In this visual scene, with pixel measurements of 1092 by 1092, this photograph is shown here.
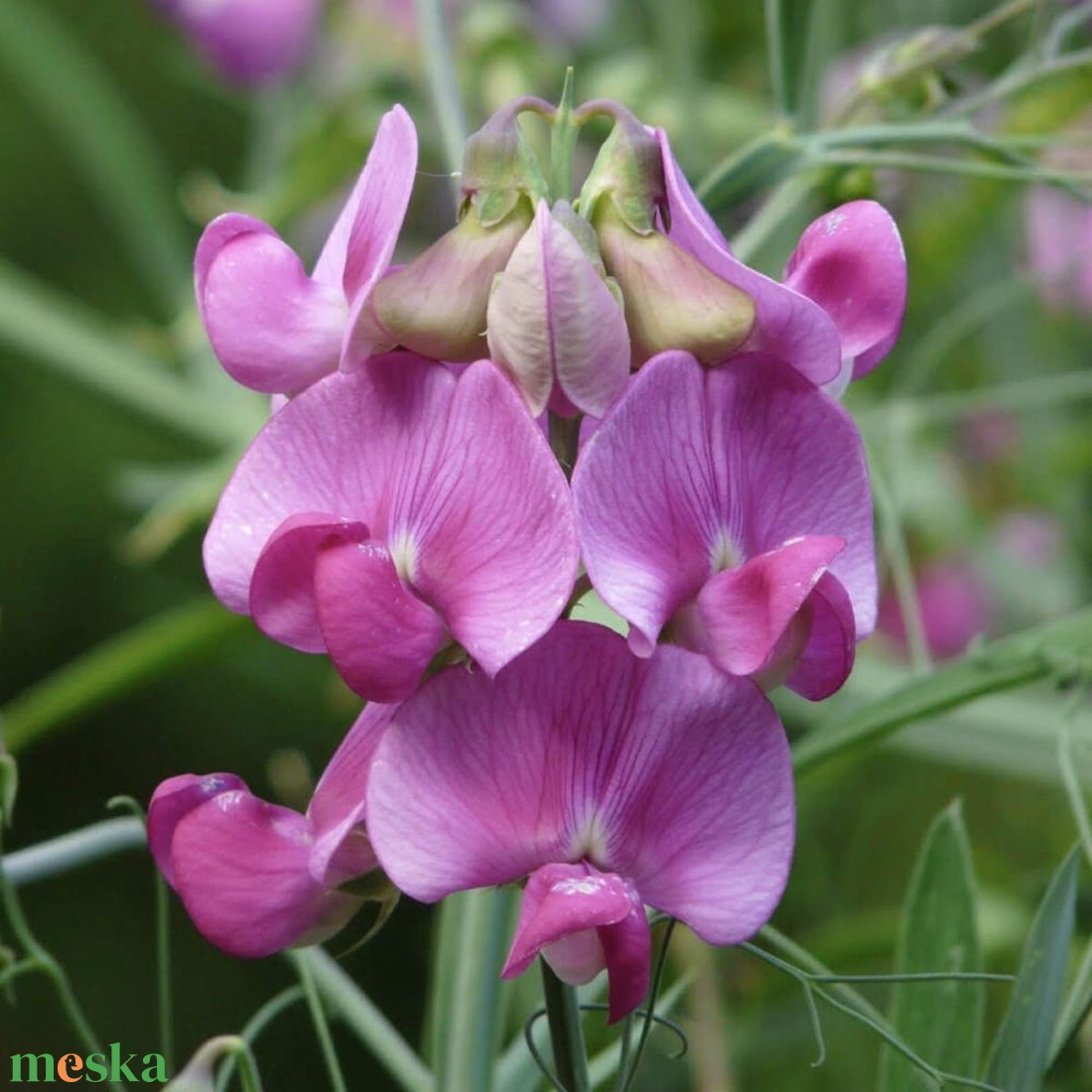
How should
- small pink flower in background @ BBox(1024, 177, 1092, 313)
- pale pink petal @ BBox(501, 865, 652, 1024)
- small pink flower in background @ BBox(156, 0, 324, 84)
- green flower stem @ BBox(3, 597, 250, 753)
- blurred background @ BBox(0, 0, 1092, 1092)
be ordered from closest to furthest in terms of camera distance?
pale pink petal @ BBox(501, 865, 652, 1024), blurred background @ BBox(0, 0, 1092, 1092), green flower stem @ BBox(3, 597, 250, 753), small pink flower in background @ BBox(1024, 177, 1092, 313), small pink flower in background @ BBox(156, 0, 324, 84)

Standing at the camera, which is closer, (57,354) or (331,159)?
(331,159)

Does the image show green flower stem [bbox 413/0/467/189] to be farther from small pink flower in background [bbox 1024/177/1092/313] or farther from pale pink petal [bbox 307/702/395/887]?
small pink flower in background [bbox 1024/177/1092/313]

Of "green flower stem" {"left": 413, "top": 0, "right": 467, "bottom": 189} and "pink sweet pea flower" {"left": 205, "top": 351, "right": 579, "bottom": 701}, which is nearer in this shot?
"pink sweet pea flower" {"left": 205, "top": 351, "right": 579, "bottom": 701}

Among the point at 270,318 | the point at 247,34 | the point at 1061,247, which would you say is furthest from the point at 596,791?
the point at 247,34

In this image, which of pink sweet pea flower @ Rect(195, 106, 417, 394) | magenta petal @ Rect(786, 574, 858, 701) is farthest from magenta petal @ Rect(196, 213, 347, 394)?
magenta petal @ Rect(786, 574, 858, 701)

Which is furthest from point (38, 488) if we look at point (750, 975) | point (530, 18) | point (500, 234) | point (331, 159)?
point (500, 234)

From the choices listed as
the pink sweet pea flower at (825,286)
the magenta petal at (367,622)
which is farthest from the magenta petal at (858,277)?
the magenta petal at (367,622)

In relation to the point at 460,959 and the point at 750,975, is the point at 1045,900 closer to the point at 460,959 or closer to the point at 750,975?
the point at 460,959
